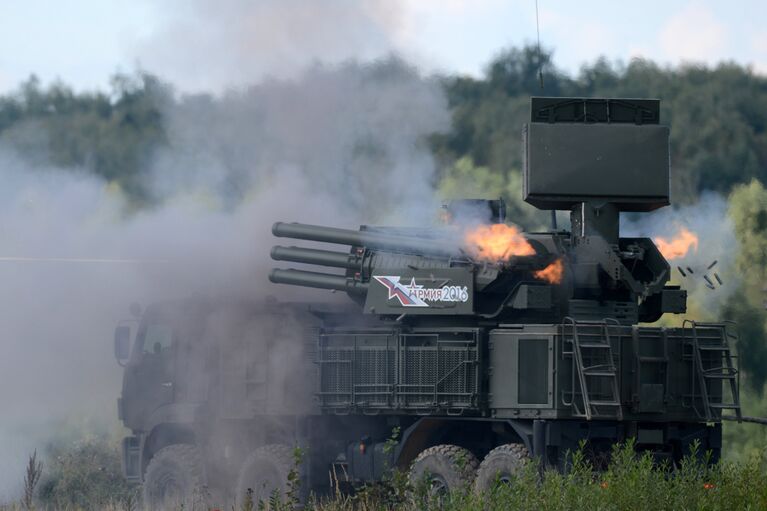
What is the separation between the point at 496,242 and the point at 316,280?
2.86 m

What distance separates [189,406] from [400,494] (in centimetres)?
632

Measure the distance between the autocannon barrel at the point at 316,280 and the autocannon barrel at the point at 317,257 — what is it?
169mm

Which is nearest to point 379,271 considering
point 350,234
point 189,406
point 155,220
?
point 350,234

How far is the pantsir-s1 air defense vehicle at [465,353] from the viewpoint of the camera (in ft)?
71.7

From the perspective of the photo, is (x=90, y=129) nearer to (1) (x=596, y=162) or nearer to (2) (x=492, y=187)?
(2) (x=492, y=187)

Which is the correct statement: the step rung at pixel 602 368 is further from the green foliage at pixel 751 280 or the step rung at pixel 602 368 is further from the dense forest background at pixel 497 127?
the dense forest background at pixel 497 127

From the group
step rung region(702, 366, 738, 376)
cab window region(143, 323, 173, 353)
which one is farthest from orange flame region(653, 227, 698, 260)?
cab window region(143, 323, 173, 353)

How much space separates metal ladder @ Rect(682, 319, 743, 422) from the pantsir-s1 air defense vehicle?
0.03m

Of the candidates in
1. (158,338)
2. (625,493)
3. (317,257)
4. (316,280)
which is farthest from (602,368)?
(158,338)

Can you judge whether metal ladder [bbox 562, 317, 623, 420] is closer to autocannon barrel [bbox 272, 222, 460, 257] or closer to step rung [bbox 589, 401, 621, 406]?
step rung [bbox 589, 401, 621, 406]

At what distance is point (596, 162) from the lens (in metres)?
23.5

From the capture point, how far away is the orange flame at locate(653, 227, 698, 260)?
25.2m

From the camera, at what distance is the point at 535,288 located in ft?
75.3

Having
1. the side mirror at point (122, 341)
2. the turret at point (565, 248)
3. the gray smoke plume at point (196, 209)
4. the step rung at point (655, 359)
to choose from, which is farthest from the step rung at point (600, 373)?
the side mirror at point (122, 341)
